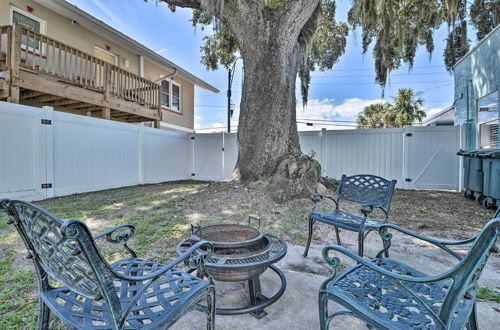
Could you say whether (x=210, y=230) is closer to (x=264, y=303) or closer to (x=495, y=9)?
(x=264, y=303)

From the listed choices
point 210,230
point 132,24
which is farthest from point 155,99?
point 210,230

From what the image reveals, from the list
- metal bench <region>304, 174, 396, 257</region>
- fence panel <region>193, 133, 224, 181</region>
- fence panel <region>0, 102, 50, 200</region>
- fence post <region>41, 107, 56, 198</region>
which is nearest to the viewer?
metal bench <region>304, 174, 396, 257</region>

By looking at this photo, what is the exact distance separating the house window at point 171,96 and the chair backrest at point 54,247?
1100 centimetres

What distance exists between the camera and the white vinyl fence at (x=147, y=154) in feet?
16.7

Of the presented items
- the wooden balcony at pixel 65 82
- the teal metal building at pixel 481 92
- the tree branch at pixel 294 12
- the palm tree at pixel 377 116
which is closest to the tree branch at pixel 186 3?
the tree branch at pixel 294 12

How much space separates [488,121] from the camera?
6.48m

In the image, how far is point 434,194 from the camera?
6480 millimetres

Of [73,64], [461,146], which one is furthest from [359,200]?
[73,64]

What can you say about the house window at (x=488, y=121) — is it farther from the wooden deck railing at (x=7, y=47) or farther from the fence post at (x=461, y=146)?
the wooden deck railing at (x=7, y=47)

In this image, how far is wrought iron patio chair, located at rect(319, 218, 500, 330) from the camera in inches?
38.4

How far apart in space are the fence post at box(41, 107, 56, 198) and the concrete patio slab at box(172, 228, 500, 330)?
17.0 ft

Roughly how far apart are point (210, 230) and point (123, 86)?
7.80 m

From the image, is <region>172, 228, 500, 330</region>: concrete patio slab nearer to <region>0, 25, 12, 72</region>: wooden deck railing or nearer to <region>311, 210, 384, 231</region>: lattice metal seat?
<region>311, 210, 384, 231</region>: lattice metal seat

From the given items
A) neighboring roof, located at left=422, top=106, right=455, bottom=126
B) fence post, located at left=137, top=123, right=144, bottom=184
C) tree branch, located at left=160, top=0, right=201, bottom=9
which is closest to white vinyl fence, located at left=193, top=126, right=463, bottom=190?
neighboring roof, located at left=422, top=106, right=455, bottom=126
